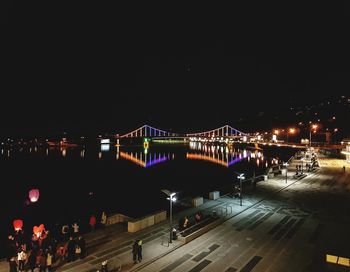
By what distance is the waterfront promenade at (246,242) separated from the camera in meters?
16.0

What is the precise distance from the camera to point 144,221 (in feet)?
71.1

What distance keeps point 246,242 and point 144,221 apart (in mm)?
7571

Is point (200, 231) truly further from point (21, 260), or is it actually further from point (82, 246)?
point (21, 260)

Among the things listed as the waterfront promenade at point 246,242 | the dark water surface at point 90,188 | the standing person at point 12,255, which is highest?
the standing person at point 12,255

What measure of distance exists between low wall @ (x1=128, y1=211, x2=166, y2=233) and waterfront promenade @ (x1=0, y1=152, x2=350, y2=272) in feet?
1.62

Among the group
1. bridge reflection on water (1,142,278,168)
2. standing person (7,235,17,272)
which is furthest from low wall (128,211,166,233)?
bridge reflection on water (1,142,278,168)

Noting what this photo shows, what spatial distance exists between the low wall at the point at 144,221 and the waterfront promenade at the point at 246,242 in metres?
0.49

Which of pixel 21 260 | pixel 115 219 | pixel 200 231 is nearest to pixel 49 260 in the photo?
pixel 21 260

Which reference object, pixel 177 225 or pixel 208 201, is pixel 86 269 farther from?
pixel 208 201

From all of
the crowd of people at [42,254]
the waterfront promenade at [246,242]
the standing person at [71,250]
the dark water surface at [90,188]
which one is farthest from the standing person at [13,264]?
the dark water surface at [90,188]

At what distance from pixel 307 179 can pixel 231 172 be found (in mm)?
34908

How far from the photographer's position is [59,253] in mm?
17312

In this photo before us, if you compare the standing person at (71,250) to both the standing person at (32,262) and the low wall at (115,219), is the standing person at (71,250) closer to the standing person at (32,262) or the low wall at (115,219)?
the standing person at (32,262)

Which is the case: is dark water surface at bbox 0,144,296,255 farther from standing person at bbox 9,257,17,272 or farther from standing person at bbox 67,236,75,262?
standing person at bbox 9,257,17,272
